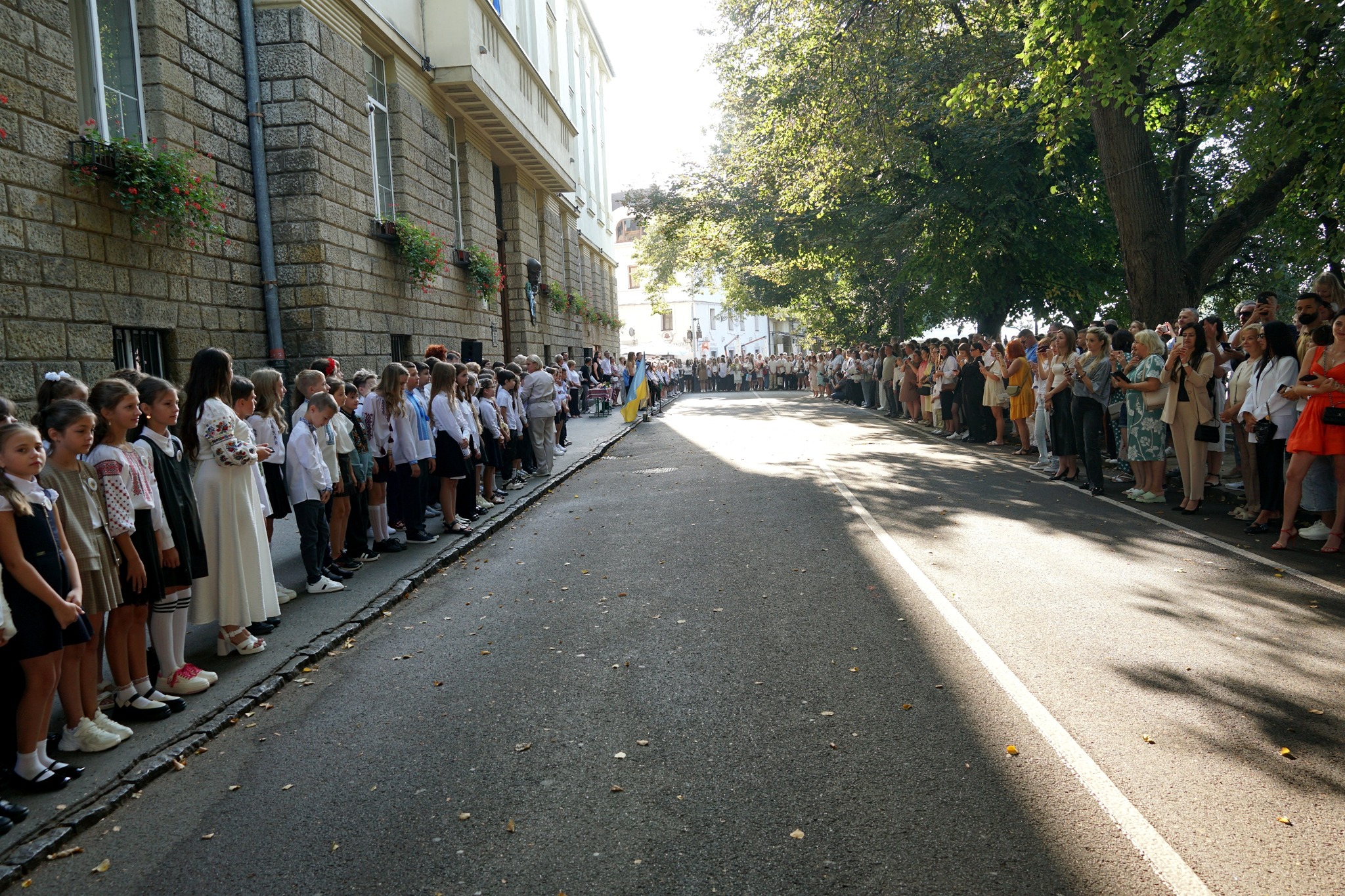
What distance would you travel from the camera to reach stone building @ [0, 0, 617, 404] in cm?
794

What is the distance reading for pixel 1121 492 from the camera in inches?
440

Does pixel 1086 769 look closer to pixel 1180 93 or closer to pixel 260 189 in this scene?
pixel 260 189

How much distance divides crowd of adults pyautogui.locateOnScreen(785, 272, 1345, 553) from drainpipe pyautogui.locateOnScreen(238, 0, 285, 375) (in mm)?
10303

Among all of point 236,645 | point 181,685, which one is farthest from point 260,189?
point 181,685

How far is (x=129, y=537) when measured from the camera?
4.73m

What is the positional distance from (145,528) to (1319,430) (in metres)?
8.69

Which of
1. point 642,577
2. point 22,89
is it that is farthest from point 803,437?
point 22,89

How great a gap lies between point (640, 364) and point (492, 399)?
46.5ft

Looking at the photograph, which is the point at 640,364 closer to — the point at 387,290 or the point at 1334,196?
the point at 387,290

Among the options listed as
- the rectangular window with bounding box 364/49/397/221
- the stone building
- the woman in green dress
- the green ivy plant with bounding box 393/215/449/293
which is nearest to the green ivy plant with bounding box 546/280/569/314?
the stone building

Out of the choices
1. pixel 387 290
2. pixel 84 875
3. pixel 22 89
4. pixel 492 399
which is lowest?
pixel 84 875

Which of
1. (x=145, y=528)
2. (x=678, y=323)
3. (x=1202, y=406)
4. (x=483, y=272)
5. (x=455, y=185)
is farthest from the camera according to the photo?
(x=678, y=323)

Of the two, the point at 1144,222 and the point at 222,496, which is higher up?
the point at 1144,222

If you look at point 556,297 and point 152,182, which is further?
point 556,297
